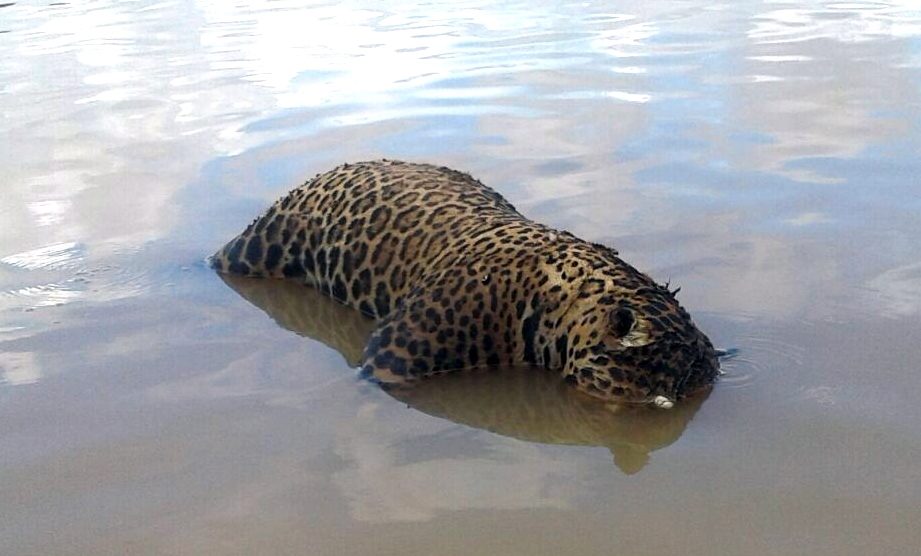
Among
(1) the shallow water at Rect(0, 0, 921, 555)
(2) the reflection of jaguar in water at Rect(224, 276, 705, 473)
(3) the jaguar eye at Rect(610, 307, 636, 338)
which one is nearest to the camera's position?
(1) the shallow water at Rect(0, 0, 921, 555)

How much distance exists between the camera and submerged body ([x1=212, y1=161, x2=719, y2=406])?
460 cm

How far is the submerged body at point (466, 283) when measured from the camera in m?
4.60

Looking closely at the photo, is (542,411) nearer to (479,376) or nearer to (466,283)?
(479,376)

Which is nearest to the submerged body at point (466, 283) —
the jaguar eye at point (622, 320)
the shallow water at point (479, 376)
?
the jaguar eye at point (622, 320)

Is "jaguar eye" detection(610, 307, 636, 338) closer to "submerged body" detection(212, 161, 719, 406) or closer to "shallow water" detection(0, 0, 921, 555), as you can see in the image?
"submerged body" detection(212, 161, 719, 406)

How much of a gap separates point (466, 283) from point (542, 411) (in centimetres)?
74

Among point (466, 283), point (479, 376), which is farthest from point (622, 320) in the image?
point (466, 283)

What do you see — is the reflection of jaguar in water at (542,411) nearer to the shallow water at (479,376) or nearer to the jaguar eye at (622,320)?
the shallow water at (479,376)

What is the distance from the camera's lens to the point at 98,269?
6453mm

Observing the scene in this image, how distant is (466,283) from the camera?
16.8ft

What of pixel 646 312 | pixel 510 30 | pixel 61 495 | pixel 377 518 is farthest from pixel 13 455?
pixel 510 30

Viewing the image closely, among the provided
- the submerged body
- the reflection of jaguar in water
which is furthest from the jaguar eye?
the reflection of jaguar in water

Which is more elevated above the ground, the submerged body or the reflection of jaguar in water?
the submerged body

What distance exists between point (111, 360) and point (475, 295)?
159 centimetres
